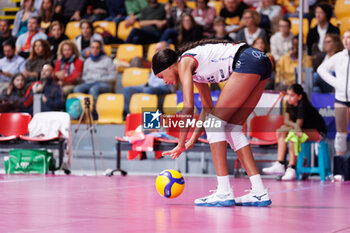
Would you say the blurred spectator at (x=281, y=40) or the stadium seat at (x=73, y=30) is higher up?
the stadium seat at (x=73, y=30)

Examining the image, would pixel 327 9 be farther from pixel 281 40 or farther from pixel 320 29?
pixel 281 40

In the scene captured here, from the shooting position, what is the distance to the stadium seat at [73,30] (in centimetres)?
1280

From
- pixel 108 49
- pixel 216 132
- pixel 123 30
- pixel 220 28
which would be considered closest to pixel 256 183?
pixel 216 132

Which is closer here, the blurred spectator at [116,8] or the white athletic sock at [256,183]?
the white athletic sock at [256,183]

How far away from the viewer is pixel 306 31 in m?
9.67

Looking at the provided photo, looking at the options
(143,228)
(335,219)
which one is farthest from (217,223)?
(335,219)

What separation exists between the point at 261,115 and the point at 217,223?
19.0ft

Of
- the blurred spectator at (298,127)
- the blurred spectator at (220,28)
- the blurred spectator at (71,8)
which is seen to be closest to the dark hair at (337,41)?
the blurred spectator at (298,127)

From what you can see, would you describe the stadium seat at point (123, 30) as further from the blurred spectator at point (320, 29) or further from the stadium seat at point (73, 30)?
the blurred spectator at point (320, 29)

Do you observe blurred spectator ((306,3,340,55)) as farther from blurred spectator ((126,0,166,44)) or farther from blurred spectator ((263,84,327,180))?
blurred spectator ((126,0,166,44))

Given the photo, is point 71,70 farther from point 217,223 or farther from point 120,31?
point 217,223

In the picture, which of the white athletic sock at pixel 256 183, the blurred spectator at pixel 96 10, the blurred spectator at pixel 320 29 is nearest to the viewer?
the white athletic sock at pixel 256 183

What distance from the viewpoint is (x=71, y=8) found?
43.3 feet

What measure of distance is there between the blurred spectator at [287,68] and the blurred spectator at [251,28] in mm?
1069
